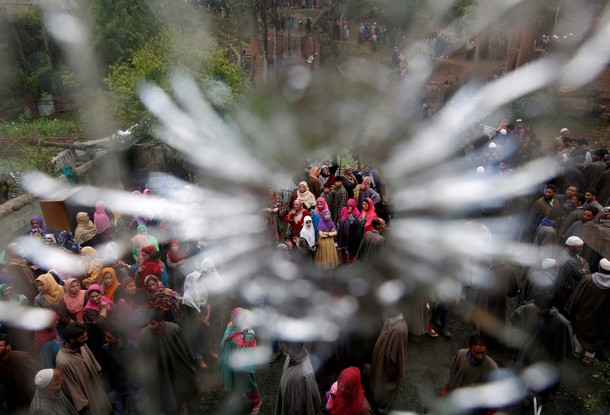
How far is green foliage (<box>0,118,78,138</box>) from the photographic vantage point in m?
14.6

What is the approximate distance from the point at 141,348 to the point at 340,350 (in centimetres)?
193

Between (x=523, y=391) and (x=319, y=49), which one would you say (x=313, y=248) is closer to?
(x=523, y=391)

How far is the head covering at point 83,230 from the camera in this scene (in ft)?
21.2

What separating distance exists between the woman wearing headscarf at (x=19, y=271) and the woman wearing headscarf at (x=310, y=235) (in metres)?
3.51

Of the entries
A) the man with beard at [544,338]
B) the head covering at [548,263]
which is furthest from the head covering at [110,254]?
the head covering at [548,263]

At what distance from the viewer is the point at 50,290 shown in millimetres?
4555

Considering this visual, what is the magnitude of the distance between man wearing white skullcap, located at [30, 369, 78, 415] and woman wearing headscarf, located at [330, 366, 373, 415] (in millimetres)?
2133

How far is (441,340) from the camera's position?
520cm

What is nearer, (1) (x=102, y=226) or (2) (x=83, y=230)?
(2) (x=83, y=230)

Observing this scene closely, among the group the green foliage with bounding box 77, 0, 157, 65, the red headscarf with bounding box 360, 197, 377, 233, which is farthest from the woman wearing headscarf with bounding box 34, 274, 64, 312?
the green foliage with bounding box 77, 0, 157, 65

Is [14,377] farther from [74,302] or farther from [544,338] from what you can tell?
[544,338]

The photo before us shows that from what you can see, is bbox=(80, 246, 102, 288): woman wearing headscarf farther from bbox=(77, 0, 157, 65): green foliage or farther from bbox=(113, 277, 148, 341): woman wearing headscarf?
bbox=(77, 0, 157, 65): green foliage

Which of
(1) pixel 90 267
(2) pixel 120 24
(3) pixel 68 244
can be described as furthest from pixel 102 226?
(2) pixel 120 24

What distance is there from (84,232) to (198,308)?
2.82 meters
